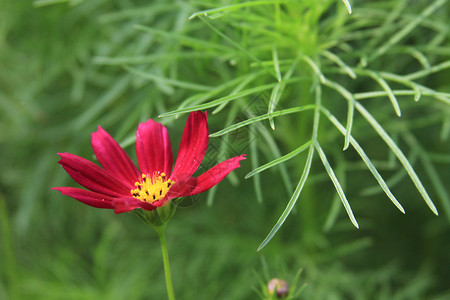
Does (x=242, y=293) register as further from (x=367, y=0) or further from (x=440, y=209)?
(x=367, y=0)

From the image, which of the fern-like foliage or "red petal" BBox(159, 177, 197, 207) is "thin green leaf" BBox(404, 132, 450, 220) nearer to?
the fern-like foliage

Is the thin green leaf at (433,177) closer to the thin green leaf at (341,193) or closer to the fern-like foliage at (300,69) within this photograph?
the fern-like foliage at (300,69)

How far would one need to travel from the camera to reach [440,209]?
46.1 inches

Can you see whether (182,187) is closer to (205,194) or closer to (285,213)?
(285,213)

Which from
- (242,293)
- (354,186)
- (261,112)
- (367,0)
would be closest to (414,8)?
(367,0)

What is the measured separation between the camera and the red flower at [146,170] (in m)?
0.48

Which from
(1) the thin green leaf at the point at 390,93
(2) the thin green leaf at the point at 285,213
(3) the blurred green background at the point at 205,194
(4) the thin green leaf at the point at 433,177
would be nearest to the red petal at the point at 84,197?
(2) the thin green leaf at the point at 285,213

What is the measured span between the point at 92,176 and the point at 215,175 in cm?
14

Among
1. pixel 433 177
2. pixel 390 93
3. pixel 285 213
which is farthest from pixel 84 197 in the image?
pixel 433 177

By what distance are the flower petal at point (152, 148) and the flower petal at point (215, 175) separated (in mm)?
98

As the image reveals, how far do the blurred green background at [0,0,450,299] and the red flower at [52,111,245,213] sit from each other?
351 mm

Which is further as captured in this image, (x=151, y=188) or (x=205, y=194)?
(x=205, y=194)

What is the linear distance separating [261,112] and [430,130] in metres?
0.67

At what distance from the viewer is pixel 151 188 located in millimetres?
588
